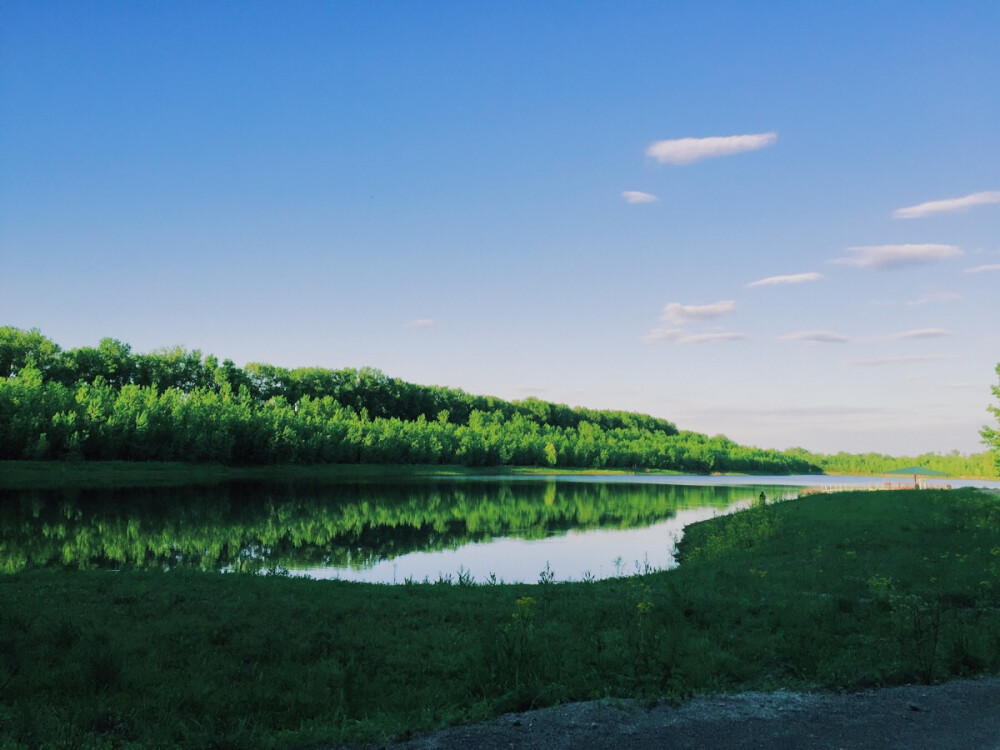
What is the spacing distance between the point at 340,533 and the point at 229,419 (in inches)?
2742

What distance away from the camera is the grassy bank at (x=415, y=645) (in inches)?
347

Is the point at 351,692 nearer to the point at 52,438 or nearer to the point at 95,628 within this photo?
the point at 95,628

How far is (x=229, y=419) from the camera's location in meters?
99.2

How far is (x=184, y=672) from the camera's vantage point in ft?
34.0

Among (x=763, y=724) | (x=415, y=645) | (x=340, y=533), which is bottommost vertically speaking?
(x=340, y=533)

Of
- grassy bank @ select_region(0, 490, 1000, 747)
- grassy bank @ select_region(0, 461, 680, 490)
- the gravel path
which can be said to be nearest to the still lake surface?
grassy bank @ select_region(0, 490, 1000, 747)

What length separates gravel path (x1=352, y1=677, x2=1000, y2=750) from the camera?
7625mm

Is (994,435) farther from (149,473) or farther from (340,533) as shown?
(149,473)

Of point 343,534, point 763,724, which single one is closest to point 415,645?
point 763,724

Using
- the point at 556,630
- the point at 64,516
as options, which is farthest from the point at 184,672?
the point at 64,516

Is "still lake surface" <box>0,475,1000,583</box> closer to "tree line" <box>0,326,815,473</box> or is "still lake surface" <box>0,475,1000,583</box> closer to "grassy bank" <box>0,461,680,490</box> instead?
"grassy bank" <box>0,461,680,490</box>

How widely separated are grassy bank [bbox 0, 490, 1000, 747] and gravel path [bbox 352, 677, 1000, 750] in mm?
502

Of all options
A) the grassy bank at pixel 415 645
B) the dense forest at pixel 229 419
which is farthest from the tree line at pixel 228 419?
the grassy bank at pixel 415 645

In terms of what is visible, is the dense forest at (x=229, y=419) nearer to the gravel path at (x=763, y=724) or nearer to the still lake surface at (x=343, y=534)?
the still lake surface at (x=343, y=534)
